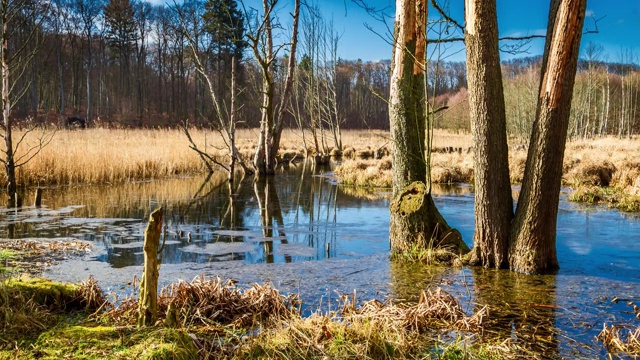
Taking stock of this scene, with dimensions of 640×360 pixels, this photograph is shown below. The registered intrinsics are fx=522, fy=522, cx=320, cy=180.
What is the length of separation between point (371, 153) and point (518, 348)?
24982 mm

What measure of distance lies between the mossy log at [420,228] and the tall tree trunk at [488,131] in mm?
706

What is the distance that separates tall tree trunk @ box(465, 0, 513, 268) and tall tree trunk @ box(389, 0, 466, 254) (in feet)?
2.55

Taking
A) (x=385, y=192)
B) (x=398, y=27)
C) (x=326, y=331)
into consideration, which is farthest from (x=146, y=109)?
(x=326, y=331)

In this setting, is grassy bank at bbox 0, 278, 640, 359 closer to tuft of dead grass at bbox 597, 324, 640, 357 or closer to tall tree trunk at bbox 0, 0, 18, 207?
tuft of dead grass at bbox 597, 324, 640, 357

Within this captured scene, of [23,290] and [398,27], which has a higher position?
[398,27]

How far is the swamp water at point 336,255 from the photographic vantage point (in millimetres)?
4684

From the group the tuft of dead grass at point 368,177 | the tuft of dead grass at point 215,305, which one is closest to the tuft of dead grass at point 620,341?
the tuft of dead grass at point 215,305

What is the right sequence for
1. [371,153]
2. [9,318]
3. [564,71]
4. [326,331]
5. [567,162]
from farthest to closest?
[371,153], [567,162], [564,71], [326,331], [9,318]

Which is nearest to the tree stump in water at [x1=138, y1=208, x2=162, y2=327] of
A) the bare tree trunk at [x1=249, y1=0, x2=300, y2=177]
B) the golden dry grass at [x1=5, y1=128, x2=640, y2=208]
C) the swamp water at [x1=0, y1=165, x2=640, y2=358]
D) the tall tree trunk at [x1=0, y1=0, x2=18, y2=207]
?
the swamp water at [x1=0, y1=165, x2=640, y2=358]

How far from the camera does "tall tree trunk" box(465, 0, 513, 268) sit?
5.90 metres

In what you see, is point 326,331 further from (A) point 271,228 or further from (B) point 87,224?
(B) point 87,224

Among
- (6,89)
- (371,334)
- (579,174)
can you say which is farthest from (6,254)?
(579,174)

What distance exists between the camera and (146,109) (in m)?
52.8

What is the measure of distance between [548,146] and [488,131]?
658mm
